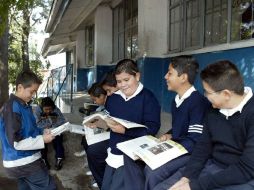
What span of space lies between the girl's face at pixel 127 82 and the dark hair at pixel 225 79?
37.4 inches

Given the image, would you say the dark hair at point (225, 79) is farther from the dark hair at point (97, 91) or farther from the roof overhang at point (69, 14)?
the roof overhang at point (69, 14)

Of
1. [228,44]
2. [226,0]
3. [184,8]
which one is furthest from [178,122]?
[184,8]

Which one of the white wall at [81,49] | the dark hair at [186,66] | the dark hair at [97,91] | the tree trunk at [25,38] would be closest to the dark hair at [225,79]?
the dark hair at [186,66]

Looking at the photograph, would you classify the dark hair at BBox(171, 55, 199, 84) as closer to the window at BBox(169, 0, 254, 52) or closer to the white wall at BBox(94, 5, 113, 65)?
the window at BBox(169, 0, 254, 52)

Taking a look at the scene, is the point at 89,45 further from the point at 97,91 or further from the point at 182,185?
the point at 182,185

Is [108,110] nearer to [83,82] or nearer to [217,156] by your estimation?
[217,156]

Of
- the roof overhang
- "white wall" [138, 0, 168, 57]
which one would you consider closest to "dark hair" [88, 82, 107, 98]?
"white wall" [138, 0, 168, 57]

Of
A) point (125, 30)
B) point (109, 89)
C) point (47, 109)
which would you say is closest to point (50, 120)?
point (47, 109)

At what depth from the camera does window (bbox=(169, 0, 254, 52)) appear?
182 inches

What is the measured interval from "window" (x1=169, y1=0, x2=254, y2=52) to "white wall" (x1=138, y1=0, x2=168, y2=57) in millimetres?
120

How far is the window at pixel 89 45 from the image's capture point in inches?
595

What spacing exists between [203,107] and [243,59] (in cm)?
217

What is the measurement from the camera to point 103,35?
11875mm

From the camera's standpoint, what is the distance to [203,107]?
2576 millimetres
